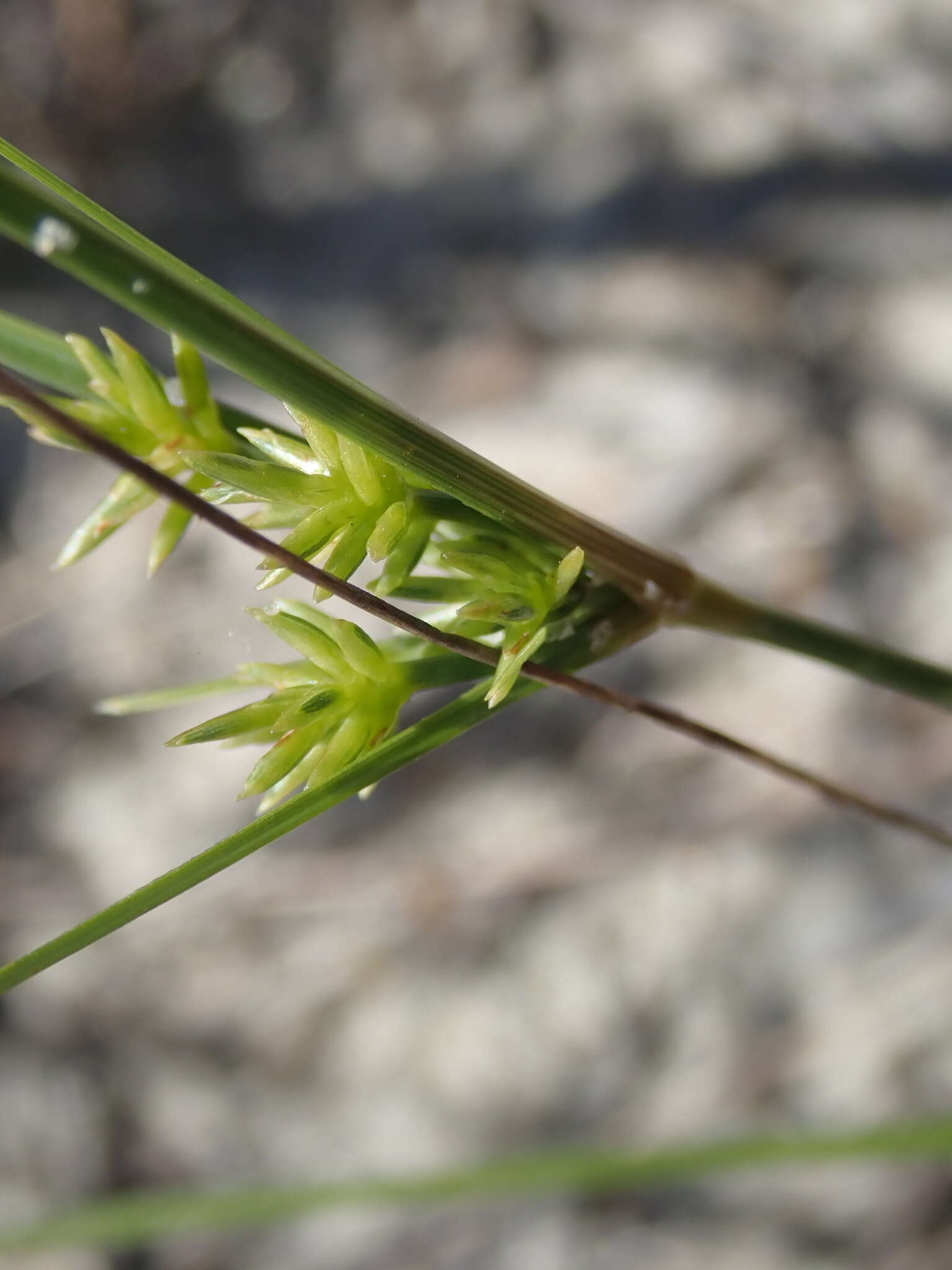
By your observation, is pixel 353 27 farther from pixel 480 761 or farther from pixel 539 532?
pixel 539 532

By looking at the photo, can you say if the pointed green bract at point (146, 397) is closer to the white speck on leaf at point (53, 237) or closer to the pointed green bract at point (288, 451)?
the pointed green bract at point (288, 451)

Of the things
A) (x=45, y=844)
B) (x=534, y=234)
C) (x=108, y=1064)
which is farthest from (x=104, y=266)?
(x=108, y=1064)

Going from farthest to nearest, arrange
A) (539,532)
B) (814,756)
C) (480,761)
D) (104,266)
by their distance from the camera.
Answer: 1. (480,761)
2. (814,756)
3. (539,532)
4. (104,266)

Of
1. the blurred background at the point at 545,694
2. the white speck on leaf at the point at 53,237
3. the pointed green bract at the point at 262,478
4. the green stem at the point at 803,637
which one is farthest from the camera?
the blurred background at the point at 545,694

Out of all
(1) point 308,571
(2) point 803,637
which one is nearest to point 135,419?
(1) point 308,571

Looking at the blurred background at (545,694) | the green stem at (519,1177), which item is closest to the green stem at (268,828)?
the green stem at (519,1177)

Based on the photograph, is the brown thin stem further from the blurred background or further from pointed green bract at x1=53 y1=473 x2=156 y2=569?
the blurred background
